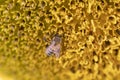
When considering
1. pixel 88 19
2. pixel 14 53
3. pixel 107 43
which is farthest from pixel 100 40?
pixel 14 53

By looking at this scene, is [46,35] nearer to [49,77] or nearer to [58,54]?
[58,54]

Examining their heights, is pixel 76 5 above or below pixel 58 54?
above

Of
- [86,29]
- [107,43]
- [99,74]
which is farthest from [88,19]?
[99,74]

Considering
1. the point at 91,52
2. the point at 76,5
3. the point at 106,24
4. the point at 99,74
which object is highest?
the point at 76,5

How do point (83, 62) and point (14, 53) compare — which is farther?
point (14, 53)

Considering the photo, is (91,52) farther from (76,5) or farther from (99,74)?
(76,5)

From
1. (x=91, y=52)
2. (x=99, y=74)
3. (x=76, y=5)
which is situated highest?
(x=76, y=5)
